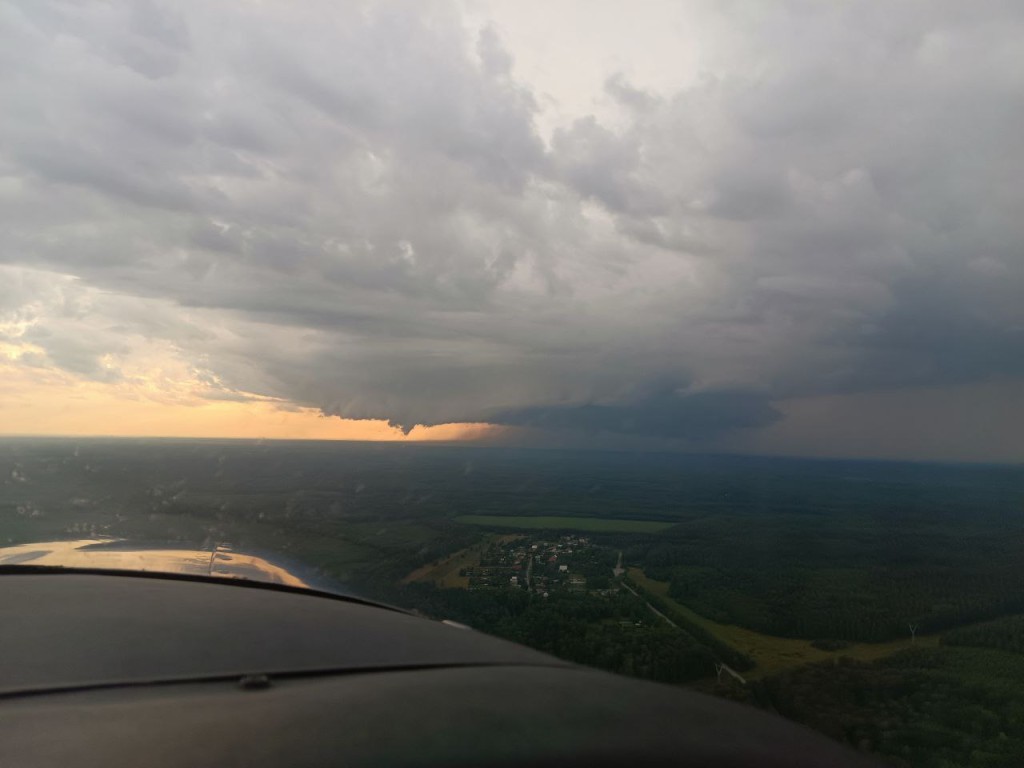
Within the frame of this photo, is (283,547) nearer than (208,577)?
No

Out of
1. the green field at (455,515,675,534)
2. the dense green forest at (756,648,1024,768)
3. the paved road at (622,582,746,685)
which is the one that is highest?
the dense green forest at (756,648,1024,768)

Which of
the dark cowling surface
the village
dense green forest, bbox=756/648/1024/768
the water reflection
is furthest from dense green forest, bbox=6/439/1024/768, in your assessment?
the dark cowling surface

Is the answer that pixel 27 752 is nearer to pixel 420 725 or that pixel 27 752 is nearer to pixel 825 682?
pixel 420 725

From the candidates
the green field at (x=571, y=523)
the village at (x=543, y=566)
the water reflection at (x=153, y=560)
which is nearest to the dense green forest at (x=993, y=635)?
the village at (x=543, y=566)

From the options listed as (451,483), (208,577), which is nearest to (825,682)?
(208,577)

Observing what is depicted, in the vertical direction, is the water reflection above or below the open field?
above

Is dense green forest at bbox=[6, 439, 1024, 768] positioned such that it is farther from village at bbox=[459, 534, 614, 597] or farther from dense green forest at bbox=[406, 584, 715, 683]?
village at bbox=[459, 534, 614, 597]

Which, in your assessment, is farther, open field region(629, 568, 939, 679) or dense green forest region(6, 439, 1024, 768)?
open field region(629, 568, 939, 679)
